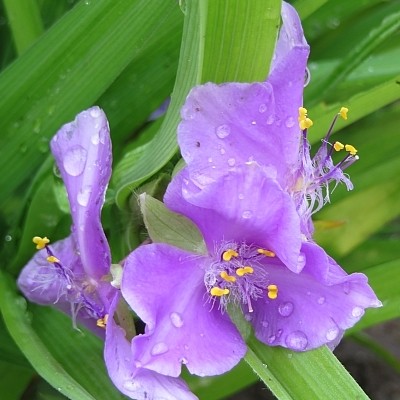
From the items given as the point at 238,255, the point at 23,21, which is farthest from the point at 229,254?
the point at 23,21

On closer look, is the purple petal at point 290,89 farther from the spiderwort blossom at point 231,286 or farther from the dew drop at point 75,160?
the dew drop at point 75,160

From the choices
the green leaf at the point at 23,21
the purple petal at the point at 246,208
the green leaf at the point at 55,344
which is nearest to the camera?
the purple petal at the point at 246,208

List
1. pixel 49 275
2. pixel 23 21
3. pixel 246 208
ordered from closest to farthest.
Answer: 1. pixel 246 208
2. pixel 49 275
3. pixel 23 21

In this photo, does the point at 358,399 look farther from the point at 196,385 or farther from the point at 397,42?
the point at 397,42

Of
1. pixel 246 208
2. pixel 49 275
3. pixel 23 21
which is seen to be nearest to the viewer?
pixel 246 208

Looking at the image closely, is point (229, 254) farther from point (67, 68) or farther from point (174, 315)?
point (67, 68)

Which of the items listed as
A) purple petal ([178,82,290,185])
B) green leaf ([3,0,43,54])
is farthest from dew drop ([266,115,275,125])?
green leaf ([3,0,43,54])

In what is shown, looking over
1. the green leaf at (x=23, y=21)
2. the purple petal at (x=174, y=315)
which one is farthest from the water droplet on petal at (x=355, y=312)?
the green leaf at (x=23, y=21)
